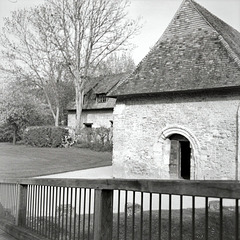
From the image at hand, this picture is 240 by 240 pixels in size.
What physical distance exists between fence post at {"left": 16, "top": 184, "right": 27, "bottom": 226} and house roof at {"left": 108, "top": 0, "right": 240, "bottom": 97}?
8.58 m

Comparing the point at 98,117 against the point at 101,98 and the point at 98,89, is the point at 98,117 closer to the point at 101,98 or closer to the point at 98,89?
the point at 101,98

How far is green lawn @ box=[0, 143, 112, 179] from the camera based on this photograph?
15.8m

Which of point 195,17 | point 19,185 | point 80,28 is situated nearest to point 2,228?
point 19,185

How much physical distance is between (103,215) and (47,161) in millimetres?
17009

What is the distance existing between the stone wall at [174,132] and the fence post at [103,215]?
364 inches

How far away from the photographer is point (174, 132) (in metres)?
12.9

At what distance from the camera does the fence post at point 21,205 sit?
5.06 m

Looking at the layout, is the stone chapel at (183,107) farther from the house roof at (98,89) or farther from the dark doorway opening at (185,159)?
the house roof at (98,89)

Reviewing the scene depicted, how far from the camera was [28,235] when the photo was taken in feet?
14.6

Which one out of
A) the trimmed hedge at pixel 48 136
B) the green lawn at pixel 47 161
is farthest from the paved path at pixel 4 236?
the trimmed hedge at pixel 48 136

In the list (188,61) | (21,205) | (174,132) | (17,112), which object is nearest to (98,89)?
(17,112)

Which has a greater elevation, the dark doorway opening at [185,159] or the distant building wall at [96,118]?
the distant building wall at [96,118]

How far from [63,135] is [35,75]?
717 cm

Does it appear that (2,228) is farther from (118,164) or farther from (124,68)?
(124,68)
